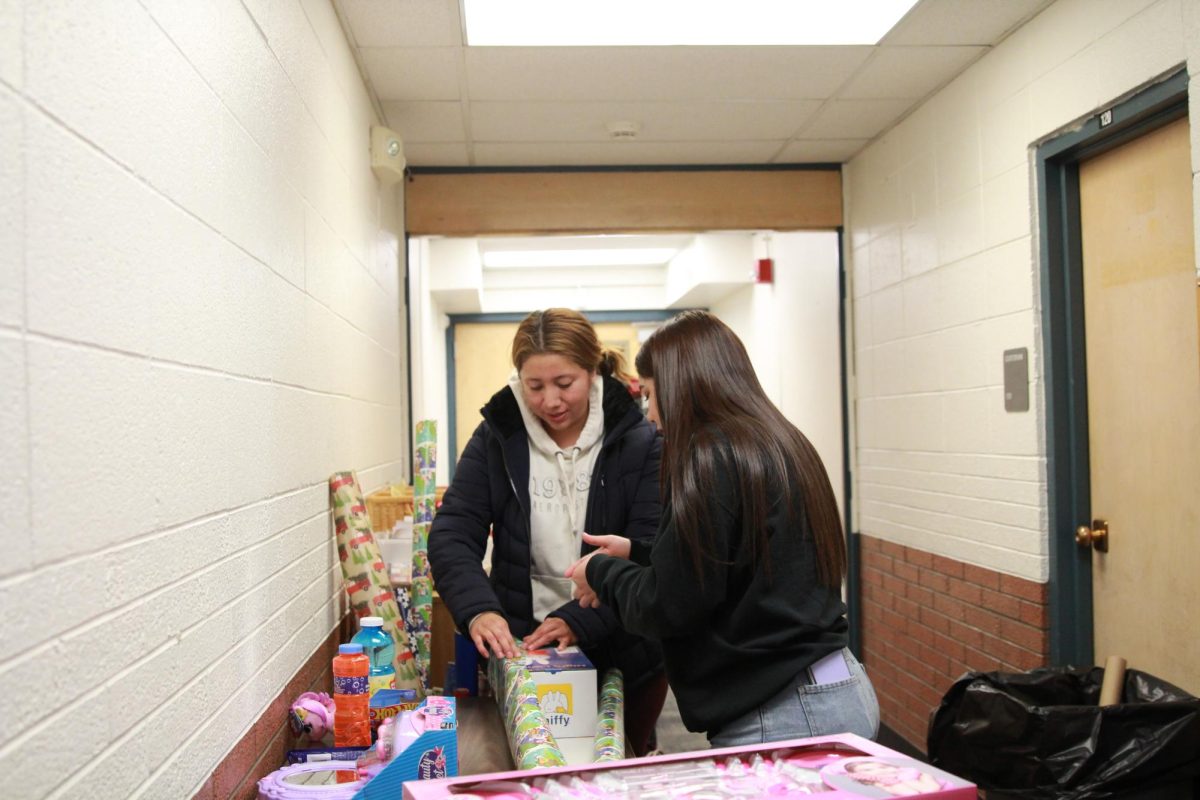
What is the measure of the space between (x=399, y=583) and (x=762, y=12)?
2012 millimetres

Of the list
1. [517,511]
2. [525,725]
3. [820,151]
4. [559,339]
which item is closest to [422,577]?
[517,511]

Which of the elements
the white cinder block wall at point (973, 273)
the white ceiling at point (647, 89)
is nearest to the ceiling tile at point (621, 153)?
the white ceiling at point (647, 89)

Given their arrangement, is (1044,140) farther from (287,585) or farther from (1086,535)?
(287,585)

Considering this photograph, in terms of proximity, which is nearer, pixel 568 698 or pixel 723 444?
pixel 723 444

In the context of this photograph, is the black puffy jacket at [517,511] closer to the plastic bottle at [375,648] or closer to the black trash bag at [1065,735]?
the plastic bottle at [375,648]

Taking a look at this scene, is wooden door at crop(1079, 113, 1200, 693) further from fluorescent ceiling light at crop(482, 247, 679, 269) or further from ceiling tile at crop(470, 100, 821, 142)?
fluorescent ceiling light at crop(482, 247, 679, 269)

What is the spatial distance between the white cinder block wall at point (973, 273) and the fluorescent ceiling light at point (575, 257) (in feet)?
8.88

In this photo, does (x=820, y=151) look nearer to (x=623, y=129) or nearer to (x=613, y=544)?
(x=623, y=129)

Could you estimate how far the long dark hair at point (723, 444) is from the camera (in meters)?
1.45

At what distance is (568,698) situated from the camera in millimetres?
1652

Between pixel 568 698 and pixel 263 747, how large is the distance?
54 cm

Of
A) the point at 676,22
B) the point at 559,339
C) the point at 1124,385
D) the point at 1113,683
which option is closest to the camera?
the point at 559,339

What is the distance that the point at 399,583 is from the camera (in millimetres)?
2693

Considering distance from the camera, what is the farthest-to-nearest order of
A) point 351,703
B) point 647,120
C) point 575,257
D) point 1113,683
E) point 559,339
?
1. point 575,257
2. point 647,120
3. point 1113,683
4. point 559,339
5. point 351,703
